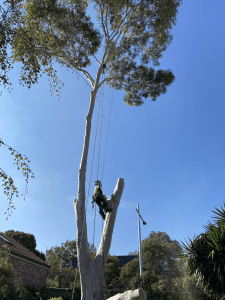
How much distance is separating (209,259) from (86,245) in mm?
6165

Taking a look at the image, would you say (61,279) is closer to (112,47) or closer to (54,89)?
(112,47)

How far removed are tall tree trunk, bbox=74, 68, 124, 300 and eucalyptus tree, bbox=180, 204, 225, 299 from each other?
199 inches

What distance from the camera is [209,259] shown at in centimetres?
1012

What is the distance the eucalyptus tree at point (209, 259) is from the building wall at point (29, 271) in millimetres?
9515

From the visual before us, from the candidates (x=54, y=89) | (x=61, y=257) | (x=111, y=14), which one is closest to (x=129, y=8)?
(x=111, y=14)

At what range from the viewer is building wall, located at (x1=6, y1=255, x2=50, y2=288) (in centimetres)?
1365

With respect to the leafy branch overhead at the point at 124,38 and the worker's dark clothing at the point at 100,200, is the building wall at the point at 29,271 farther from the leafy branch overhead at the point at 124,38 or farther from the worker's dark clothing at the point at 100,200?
the leafy branch overhead at the point at 124,38

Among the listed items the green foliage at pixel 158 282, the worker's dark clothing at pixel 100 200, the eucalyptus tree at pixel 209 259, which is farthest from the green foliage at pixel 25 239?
the worker's dark clothing at pixel 100 200

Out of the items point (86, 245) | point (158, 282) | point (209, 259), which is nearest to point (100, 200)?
point (86, 245)

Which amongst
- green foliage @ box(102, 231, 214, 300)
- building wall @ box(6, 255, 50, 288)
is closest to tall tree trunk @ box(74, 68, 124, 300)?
green foliage @ box(102, 231, 214, 300)

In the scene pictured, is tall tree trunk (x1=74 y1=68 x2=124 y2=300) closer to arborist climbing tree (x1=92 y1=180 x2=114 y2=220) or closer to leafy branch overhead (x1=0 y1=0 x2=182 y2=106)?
arborist climbing tree (x1=92 y1=180 x2=114 y2=220)

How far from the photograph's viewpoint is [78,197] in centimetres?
772

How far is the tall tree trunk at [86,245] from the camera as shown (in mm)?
6559

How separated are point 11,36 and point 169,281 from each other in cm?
1804
